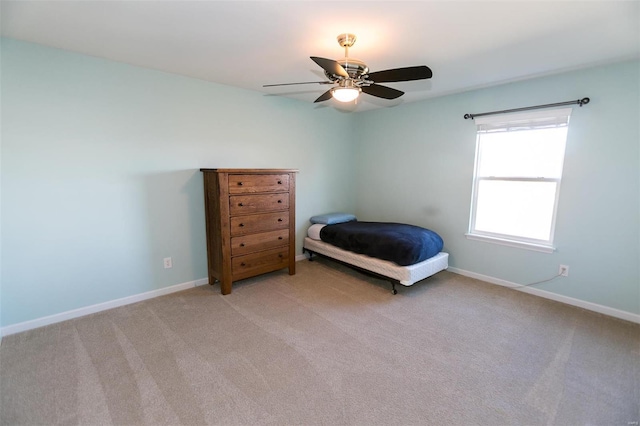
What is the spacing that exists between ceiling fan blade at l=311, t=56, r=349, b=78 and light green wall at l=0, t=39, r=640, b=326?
1.84 metres

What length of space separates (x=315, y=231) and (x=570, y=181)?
294cm

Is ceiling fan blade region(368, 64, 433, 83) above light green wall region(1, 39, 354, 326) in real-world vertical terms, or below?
above

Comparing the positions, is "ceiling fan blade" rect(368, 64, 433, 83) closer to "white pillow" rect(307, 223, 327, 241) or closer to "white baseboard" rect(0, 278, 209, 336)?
"white pillow" rect(307, 223, 327, 241)

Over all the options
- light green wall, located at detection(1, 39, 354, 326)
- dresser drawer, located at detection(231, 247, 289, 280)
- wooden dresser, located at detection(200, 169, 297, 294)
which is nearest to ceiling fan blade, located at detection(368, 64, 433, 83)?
wooden dresser, located at detection(200, 169, 297, 294)

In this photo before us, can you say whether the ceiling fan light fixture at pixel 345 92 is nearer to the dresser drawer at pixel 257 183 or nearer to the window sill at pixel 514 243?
the dresser drawer at pixel 257 183

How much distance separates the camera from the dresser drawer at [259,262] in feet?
10.3

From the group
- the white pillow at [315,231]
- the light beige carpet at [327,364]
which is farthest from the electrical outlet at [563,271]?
the white pillow at [315,231]

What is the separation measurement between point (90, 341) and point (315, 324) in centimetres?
179

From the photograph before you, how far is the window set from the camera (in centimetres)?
293

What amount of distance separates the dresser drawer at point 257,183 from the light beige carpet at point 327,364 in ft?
3.89

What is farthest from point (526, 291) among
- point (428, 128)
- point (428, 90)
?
point (428, 90)

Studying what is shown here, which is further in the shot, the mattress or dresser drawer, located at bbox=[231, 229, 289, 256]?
dresser drawer, located at bbox=[231, 229, 289, 256]

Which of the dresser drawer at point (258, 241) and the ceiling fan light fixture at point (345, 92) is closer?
the ceiling fan light fixture at point (345, 92)

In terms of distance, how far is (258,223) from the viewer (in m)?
3.25
